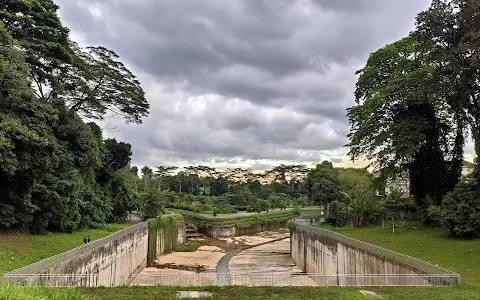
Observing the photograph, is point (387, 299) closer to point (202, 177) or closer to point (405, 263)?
point (405, 263)

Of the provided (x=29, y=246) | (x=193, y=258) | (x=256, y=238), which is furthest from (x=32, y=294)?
(x=256, y=238)

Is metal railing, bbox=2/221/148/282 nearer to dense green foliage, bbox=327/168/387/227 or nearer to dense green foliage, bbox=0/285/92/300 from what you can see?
dense green foliage, bbox=0/285/92/300

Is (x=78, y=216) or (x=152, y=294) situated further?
(x=78, y=216)

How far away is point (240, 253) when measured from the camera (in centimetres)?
3653

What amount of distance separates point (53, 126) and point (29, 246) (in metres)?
7.37

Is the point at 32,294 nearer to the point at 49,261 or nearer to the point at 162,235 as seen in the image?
the point at 49,261

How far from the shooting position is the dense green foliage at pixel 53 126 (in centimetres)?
1616

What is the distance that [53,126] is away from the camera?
20797mm

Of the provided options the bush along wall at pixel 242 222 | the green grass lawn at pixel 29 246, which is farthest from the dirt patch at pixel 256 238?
the green grass lawn at pixel 29 246

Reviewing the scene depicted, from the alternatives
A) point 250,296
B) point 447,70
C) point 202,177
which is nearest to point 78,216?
point 250,296

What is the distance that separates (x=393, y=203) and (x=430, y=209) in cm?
897

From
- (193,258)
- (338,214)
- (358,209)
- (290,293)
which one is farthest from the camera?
(193,258)

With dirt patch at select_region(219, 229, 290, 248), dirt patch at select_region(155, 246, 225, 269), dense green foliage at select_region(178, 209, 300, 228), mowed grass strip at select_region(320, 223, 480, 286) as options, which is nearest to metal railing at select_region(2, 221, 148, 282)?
dirt patch at select_region(155, 246, 225, 269)

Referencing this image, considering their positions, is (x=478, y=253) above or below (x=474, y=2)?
below
